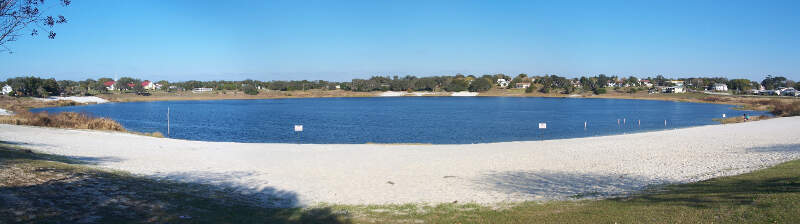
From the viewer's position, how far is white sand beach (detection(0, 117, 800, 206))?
14.1 m

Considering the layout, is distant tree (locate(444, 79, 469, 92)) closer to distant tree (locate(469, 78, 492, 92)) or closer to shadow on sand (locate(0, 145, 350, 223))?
distant tree (locate(469, 78, 492, 92))

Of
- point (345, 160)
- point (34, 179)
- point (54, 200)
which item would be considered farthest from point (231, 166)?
point (54, 200)

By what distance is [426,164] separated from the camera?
65.9 ft

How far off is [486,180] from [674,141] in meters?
16.7

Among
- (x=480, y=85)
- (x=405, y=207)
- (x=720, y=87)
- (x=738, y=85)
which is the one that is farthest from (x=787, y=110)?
(x=480, y=85)

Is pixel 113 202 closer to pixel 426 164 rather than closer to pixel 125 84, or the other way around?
pixel 426 164

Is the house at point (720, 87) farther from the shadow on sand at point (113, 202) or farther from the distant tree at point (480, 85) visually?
the shadow on sand at point (113, 202)

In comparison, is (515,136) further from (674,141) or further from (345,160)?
(345,160)

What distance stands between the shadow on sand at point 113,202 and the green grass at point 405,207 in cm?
2

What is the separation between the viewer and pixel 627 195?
40.0 feet

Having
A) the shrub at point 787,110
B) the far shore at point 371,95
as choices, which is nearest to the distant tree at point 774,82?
the far shore at point 371,95

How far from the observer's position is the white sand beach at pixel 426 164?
46.3 feet

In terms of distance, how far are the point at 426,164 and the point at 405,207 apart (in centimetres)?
864

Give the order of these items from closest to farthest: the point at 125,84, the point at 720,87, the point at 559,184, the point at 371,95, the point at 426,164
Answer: the point at 559,184 → the point at 426,164 → the point at 720,87 → the point at 125,84 → the point at 371,95
